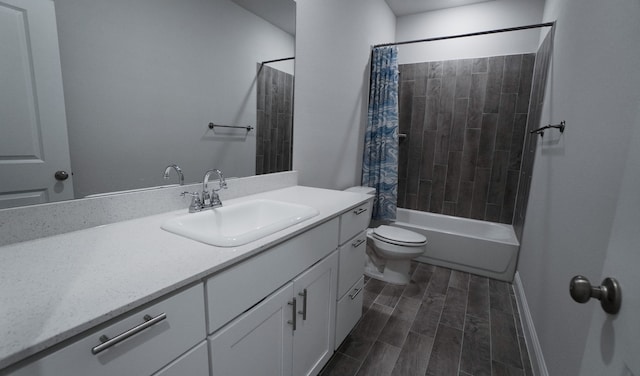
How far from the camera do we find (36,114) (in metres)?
0.86

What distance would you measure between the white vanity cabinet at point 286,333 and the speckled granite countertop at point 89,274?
0.23 meters

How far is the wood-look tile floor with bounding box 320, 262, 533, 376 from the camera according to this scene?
5.10ft

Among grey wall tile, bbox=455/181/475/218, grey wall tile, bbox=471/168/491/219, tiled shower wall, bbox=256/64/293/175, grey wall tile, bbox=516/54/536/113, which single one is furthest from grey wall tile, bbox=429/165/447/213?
tiled shower wall, bbox=256/64/293/175

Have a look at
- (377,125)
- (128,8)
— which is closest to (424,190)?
(377,125)

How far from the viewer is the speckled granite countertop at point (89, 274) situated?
514 mm

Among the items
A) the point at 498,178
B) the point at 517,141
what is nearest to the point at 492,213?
the point at 498,178

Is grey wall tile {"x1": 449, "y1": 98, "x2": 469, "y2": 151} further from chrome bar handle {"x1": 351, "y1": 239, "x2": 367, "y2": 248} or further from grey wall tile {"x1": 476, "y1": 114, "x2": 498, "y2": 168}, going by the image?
chrome bar handle {"x1": 351, "y1": 239, "x2": 367, "y2": 248}

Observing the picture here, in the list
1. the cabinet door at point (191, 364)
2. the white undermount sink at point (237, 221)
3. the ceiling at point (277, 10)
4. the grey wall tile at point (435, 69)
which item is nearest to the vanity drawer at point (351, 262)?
the white undermount sink at point (237, 221)

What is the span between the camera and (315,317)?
1.30 metres

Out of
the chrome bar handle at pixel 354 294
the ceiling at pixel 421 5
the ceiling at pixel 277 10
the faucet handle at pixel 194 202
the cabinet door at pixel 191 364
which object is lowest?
the chrome bar handle at pixel 354 294

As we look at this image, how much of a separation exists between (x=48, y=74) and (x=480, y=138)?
341 cm

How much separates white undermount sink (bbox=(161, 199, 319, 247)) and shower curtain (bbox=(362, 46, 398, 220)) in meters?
1.75

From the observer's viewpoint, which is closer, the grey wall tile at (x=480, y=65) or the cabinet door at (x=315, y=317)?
the cabinet door at (x=315, y=317)

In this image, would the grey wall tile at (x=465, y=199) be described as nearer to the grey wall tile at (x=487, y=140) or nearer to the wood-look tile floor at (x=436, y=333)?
the grey wall tile at (x=487, y=140)
